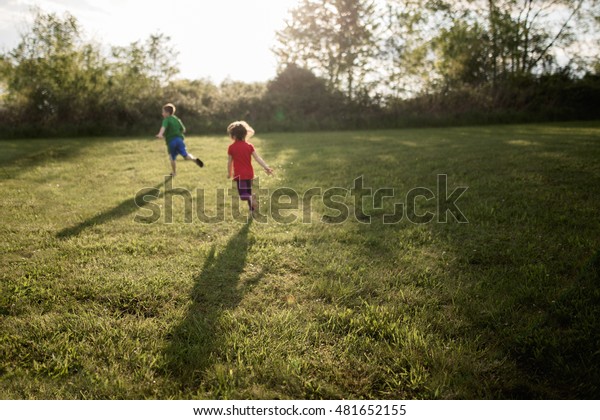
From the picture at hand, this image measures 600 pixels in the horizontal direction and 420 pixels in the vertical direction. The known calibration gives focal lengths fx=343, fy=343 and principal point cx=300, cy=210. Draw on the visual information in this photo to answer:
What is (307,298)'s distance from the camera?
142 inches

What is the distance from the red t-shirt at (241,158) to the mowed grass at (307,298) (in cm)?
85

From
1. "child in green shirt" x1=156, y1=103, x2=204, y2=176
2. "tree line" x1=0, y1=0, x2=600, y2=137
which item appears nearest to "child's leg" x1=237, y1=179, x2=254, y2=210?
"child in green shirt" x1=156, y1=103, x2=204, y2=176

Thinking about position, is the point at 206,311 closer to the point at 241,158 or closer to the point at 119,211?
the point at 241,158

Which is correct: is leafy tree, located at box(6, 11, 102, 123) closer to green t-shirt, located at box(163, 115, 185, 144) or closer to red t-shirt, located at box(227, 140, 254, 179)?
green t-shirt, located at box(163, 115, 185, 144)

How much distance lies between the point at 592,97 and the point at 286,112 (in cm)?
1908

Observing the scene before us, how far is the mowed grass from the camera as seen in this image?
2.51 meters

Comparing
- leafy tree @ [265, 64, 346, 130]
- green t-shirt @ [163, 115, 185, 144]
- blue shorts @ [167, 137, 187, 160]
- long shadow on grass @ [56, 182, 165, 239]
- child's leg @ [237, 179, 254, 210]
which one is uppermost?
leafy tree @ [265, 64, 346, 130]

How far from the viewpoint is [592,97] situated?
2125cm

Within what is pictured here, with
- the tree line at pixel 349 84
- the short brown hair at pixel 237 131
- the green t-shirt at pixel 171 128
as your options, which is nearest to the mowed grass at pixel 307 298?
the short brown hair at pixel 237 131

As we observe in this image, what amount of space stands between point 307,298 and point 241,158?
314 cm

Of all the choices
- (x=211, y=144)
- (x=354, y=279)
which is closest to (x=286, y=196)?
(x=354, y=279)

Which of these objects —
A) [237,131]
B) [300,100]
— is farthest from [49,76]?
[237,131]

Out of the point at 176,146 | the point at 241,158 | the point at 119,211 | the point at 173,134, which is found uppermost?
the point at 173,134

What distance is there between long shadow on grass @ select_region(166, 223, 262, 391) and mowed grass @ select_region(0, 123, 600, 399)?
0.02 metres
